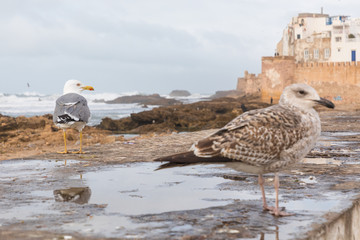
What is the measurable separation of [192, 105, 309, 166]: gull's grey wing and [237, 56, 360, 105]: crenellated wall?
52000 millimetres

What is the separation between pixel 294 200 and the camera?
4.41 m

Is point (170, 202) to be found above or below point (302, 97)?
below

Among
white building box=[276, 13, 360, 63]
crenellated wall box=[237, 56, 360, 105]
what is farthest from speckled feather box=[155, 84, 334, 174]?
white building box=[276, 13, 360, 63]

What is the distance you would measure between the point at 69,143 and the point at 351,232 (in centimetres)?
1107

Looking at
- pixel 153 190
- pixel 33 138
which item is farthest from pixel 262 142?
pixel 33 138

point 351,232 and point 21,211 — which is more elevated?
point 21,211

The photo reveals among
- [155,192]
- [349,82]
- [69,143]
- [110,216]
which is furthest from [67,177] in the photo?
[349,82]

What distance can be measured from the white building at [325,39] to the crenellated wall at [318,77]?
23.8 feet

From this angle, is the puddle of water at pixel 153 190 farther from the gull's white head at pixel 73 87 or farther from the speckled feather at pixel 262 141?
the gull's white head at pixel 73 87

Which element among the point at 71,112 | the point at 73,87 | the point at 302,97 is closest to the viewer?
the point at 302,97

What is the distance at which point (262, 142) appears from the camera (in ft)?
12.7

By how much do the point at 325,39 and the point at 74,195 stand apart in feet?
209

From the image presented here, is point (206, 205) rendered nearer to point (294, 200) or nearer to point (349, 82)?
point (294, 200)

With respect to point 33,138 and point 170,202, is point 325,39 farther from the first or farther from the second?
point 170,202
